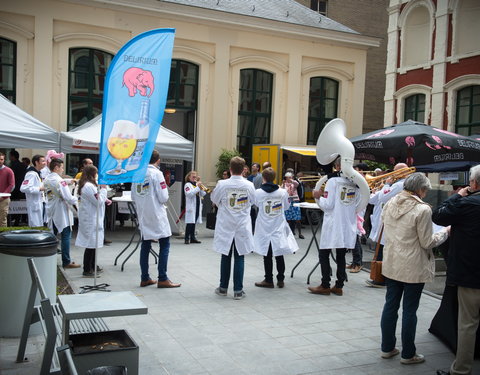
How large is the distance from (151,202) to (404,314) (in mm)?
3911

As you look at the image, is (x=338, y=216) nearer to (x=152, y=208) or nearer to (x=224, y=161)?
(x=152, y=208)

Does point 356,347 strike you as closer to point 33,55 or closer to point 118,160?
point 118,160

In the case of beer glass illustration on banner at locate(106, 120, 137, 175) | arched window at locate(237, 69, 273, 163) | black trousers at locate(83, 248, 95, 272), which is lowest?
black trousers at locate(83, 248, 95, 272)

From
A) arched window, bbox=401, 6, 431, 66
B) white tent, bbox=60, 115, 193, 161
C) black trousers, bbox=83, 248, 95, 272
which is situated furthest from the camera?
arched window, bbox=401, 6, 431, 66

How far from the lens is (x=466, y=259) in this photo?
462cm

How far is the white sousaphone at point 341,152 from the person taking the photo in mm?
7332

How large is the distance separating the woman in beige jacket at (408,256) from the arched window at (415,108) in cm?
1696

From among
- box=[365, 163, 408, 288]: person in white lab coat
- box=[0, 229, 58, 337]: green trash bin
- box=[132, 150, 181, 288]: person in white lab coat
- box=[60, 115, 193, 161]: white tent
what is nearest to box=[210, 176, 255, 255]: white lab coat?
box=[132, 150, 181, 288]: person in white lab coat

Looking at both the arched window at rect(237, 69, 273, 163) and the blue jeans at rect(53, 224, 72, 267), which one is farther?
the arched window at rect(237, 69, 273, 163)

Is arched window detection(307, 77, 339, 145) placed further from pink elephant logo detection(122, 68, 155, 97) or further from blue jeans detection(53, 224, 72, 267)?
pink elephant logo detection(122, 68, 155, 97)

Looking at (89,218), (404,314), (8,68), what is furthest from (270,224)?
(8,68)

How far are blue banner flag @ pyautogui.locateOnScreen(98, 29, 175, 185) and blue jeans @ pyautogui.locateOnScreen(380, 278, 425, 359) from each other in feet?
11.0

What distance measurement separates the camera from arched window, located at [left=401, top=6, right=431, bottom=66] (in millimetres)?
20938

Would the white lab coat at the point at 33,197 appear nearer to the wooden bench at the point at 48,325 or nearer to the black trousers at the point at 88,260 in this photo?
the black trousers at the point at 88,260
